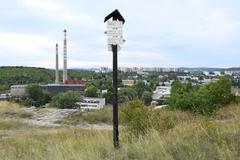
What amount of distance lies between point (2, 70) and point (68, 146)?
335 feet

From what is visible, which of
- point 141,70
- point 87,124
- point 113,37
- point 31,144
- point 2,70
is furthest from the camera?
point 141,70

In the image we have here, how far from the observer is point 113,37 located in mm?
7008

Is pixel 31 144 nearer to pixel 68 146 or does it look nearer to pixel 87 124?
pixel 68 146

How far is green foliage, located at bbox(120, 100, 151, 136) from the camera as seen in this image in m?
8.24

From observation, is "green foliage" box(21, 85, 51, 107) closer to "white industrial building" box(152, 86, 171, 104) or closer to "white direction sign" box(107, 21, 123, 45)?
"white industrial building" box(152, 86, 171, 104)

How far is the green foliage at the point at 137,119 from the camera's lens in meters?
8.24

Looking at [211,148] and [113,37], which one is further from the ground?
[113,37]

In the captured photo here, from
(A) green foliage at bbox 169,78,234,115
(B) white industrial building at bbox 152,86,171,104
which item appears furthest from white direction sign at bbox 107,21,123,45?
(B) white industrial building at bbox 152,86,171,104

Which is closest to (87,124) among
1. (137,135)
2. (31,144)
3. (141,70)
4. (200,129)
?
(31,144)

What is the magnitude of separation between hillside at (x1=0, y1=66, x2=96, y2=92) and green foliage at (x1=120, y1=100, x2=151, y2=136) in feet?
242

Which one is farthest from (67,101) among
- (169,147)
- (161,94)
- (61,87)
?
(61,87)

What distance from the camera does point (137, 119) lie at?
27.2 feet

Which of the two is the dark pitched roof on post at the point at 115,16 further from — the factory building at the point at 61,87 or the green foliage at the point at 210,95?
the factory building at the point at 61,87

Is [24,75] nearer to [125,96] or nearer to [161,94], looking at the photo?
[161,94]
